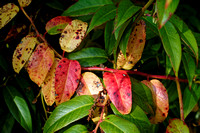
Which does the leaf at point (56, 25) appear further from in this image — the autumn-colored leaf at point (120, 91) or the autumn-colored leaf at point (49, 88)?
the autumn-colored leaf at point (120, 91)

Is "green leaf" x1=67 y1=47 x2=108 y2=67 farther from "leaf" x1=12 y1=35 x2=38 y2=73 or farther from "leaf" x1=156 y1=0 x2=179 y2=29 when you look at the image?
"leaf" x1=156 y1=0 x2=179 y2=29

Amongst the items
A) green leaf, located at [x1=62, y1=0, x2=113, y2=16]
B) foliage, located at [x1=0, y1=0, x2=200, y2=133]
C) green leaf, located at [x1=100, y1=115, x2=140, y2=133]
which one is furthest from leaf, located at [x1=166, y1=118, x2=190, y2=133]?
green leaf, located at [x1=62, y1=0, x2=113, y2=16]

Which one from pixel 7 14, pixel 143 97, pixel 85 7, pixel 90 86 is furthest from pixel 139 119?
pixel 7 14

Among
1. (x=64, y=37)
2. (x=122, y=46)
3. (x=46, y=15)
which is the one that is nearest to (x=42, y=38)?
(x=64, y=37)

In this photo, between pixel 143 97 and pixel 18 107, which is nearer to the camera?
pixel 143 97

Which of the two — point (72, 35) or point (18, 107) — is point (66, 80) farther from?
point (18, 107)

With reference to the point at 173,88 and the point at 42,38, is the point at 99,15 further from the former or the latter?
the point at 173,88

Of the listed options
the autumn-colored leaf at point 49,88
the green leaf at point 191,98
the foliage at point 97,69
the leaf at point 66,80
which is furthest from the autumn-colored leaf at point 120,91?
the green leaf at point 191,98
